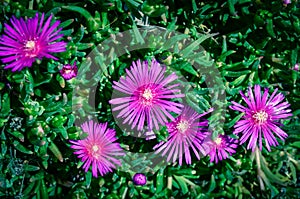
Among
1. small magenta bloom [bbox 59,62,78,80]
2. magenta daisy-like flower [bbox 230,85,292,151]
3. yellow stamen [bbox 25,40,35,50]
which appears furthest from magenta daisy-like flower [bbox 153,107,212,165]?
yellow stamen [bbox 25,40,35,50]

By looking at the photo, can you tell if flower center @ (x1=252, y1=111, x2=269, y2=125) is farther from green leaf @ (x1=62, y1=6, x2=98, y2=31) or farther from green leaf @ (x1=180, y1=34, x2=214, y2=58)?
green leaf @ (x1=62, y1=6, x2=98, y2=31)

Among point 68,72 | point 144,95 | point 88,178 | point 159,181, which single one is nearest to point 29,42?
point 68,72

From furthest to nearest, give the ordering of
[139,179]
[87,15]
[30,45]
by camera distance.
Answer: [139,179] → [87,15] → [30,45]

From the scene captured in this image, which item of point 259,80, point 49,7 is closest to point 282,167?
point 259,80

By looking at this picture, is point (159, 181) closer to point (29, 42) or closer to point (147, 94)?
point (147, 94)

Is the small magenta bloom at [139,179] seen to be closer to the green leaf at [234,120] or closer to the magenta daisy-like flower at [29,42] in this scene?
the green leaf at [234,120]

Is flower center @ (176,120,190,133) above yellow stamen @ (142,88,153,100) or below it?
below

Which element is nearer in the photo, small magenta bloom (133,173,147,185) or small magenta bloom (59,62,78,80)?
small magenta bloom (59,62,78,80)
